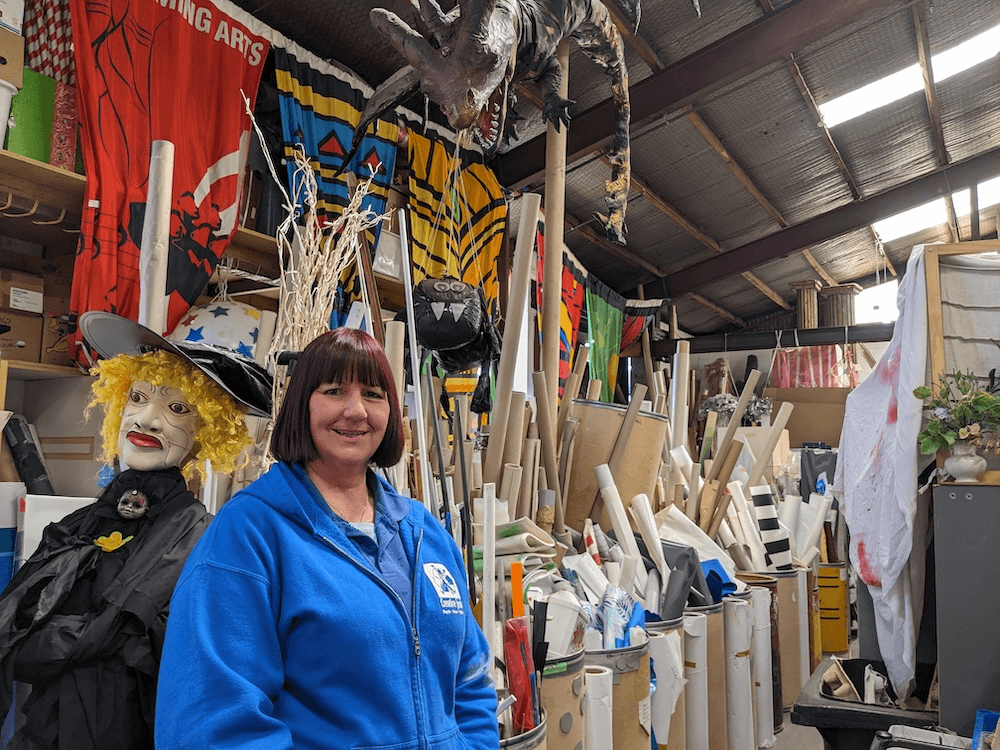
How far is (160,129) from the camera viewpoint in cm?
387

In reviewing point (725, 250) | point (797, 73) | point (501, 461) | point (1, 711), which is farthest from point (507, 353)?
point (725, 250)

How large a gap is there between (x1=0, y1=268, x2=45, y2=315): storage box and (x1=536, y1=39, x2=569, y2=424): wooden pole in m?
2.18

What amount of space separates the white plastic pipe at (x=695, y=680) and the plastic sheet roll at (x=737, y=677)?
42 cm

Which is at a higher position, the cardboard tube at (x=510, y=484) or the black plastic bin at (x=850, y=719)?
the cardboard tube at (x=510, y=484)

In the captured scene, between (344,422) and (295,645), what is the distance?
1.16 ft

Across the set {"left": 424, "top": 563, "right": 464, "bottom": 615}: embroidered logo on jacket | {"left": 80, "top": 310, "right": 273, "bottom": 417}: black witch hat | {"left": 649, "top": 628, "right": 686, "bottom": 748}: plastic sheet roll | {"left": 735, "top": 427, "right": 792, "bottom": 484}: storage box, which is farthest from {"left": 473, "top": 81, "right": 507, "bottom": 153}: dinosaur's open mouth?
{"left": 735, "top": 427, "right": 792, "bottom": 484}: storage box

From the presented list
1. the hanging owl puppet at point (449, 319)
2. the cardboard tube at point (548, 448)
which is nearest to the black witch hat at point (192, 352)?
the hanging owl puppet at point (449, 319)

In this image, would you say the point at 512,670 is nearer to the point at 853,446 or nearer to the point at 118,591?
the point at 118,591

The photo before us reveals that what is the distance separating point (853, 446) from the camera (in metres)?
3.37

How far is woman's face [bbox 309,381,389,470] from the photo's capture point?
132 centimetres

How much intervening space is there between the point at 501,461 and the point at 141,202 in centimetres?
207

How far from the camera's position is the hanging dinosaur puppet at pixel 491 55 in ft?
9.34

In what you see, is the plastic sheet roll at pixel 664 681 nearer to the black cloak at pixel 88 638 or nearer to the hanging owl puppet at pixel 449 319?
the hanging owl puppet at pixel 449 319

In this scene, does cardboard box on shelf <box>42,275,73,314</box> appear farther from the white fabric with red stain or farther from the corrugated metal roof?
the white fabric with red stain
